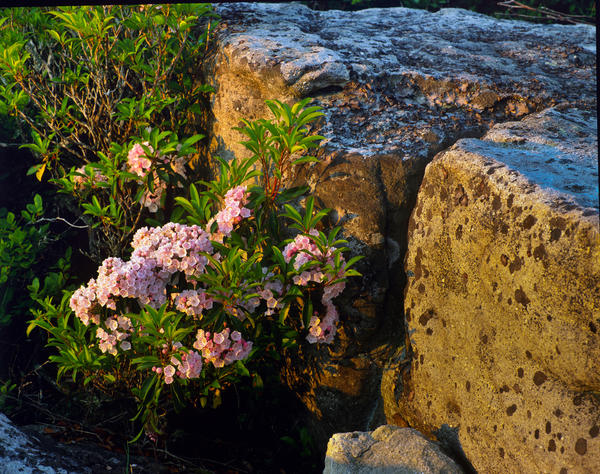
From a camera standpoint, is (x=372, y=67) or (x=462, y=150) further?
(x=372, y=67)

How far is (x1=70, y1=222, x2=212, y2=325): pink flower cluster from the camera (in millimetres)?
2320

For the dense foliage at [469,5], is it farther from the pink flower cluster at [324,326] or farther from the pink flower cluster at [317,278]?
the pink flower cluster at [324,326]

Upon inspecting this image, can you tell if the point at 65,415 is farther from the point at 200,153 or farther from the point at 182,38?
the point at 182,38

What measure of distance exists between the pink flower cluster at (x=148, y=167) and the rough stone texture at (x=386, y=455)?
1.63 m

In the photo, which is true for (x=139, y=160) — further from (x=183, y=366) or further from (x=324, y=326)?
(x=324, y=326)

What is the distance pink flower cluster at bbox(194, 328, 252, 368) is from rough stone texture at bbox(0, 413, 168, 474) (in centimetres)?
65

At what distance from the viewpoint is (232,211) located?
7.97 feet

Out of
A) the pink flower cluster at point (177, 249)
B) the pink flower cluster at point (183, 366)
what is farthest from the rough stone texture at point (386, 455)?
the pink flower cluster at point (177, 249)

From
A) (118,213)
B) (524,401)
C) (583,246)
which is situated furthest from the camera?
(118,213)

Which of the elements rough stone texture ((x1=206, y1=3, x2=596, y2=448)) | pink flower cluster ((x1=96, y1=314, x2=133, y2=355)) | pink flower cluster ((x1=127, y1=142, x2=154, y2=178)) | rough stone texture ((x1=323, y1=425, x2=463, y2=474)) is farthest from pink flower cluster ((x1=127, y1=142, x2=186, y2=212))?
rough stone texture ((x1=323, y1=425, x2=463, y2=474))

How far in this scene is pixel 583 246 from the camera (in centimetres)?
155

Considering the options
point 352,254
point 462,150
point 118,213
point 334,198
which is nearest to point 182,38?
point 118,213

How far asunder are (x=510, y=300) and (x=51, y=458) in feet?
6.10

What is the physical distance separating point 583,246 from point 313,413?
164 centimetres
